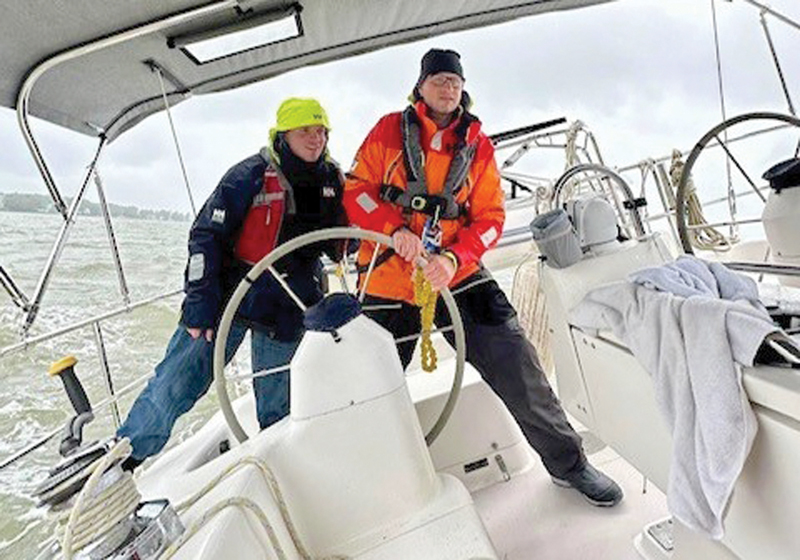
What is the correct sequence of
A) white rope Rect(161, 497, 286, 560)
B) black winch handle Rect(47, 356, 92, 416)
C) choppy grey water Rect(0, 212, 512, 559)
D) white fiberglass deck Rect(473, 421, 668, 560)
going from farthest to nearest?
1. choppy grey water Rect(0, 212, 512, 559)
2. white fiberglass deck Rect(473, 421, 668, 560)
3. black winch handle Rect(47, 356, 92, 416)
4. white rope Rect(161, 497, 286, 560)

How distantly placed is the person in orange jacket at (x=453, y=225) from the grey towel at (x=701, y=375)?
0.63 metres

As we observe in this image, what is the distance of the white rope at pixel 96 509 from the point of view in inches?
29.6

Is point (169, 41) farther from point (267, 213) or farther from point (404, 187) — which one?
point (404, 187)

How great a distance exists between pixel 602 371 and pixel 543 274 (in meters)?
0.31

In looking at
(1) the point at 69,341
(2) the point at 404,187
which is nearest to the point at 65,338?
(1) the point at 69,341

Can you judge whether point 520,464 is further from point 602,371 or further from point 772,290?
point 772,290

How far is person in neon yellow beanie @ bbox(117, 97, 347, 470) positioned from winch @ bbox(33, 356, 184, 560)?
69cm

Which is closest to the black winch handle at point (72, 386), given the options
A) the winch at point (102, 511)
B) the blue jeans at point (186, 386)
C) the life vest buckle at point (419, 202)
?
the winch at point (102, 511)

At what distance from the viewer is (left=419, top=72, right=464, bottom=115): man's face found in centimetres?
158

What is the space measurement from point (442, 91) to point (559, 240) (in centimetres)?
55

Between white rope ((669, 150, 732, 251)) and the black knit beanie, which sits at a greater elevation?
the black knit beanie

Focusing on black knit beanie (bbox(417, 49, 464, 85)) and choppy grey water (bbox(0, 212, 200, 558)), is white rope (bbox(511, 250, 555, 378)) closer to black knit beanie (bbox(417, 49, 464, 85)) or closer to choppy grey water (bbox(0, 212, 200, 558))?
black knit beanie (bbox(417, 49, 464, 85))

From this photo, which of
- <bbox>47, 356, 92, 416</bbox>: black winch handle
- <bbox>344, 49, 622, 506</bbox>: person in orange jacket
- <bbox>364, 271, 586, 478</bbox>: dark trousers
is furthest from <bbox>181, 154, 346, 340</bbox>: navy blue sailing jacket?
<bbox>47, 356, 92, 416</bbox>: black winch handle

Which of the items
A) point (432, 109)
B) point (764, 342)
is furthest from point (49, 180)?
point (764, 342)
